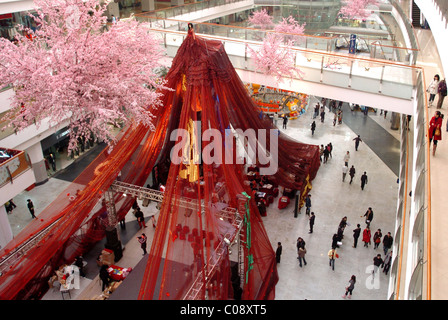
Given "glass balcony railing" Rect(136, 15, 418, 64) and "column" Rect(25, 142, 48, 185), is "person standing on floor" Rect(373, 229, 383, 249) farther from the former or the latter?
"column" Rect(25, 142, 48, 185)

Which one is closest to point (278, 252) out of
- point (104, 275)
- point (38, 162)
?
point (104, 275)

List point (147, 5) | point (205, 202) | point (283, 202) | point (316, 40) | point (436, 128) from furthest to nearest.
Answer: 1. point (147, 5)
2. point (316, 40)
3. point (283, 202)
4. point (205, 202)
5. point (436, 128)

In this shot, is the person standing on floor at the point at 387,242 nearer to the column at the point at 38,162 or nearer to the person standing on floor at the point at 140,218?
the person standing on floor at the point at 140,218

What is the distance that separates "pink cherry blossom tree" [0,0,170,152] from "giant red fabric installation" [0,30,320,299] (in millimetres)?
951

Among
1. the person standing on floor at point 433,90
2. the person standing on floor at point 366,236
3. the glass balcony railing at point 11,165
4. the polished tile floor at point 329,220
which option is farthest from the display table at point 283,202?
the glass balcony railing at point 11,165

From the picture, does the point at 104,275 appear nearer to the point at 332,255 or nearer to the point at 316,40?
the point at 332,255

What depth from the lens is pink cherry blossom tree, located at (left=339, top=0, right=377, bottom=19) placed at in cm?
2884

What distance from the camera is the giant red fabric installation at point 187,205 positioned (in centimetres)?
868

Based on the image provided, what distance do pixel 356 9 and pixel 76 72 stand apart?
2428 cm

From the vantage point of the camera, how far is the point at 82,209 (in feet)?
32.0

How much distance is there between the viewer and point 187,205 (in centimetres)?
954

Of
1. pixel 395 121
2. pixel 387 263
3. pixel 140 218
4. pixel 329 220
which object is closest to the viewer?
pixel 387 263

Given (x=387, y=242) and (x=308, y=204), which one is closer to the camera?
(x=387, y=242)
